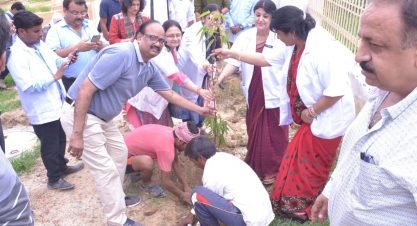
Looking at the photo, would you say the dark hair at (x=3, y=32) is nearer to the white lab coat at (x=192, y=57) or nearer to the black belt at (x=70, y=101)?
the black belt at (x=70, y=101)

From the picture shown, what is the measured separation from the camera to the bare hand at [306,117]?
2867 millimetres

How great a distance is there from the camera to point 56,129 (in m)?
3.63

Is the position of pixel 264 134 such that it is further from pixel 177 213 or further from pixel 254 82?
pixel 177 213

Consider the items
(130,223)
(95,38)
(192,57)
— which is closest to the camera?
(130,223)

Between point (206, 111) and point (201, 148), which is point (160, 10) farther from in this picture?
point (201, 148)

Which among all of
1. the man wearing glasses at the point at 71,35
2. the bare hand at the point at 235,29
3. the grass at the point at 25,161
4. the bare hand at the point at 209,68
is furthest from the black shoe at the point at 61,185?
the bare hand at the point at 235,29

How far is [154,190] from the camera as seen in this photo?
12.1 ft

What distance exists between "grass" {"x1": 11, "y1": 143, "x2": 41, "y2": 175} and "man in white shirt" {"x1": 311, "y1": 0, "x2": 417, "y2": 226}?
380 centimetres

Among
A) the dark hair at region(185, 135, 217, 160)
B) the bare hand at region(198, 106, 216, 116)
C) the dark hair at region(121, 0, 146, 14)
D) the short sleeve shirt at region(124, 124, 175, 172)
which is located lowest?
the short sleeve shirt at region(124, 124, 175, 172)

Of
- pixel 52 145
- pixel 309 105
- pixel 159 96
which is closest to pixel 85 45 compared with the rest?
pixel 159 96

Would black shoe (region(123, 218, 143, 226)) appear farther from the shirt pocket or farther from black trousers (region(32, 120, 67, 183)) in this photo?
the shirt pocket

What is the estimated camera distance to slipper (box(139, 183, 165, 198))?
144 inches

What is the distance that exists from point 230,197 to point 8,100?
4883 mm

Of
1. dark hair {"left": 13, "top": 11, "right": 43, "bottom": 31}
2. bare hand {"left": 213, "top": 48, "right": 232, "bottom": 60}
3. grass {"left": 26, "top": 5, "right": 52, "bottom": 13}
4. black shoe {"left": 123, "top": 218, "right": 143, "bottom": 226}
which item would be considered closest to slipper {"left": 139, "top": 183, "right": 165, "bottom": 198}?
black shoe {"left": 123, "top": 218, "right": 143, "bottom": 226}
